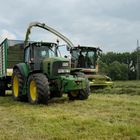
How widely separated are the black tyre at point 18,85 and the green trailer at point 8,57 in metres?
2.26

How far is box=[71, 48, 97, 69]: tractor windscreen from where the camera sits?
23.5m

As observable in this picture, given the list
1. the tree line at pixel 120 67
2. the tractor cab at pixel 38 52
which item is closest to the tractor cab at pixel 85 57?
the tractor cab at pixel 38 52

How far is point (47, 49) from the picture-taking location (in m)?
15.1

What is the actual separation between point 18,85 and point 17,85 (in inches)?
19.5

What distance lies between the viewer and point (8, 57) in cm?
1844

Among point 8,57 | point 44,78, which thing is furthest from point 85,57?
point 44,78

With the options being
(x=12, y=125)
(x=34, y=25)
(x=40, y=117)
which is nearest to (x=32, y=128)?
(x=12, y=125)

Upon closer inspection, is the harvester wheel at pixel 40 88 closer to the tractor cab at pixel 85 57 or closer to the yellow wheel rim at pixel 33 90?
the yellow wheel rim at pixel 33 90

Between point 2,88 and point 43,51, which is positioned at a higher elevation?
point 43,51

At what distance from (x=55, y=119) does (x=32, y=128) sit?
3.90 feet

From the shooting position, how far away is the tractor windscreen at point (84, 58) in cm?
2348

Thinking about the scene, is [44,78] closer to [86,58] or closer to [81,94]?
[81,94]

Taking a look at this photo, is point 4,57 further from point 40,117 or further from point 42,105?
point 40,117

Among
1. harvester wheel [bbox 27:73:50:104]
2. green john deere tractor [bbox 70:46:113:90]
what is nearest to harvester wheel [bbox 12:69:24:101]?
harvester wheel [bbox 27:73:50:104]
